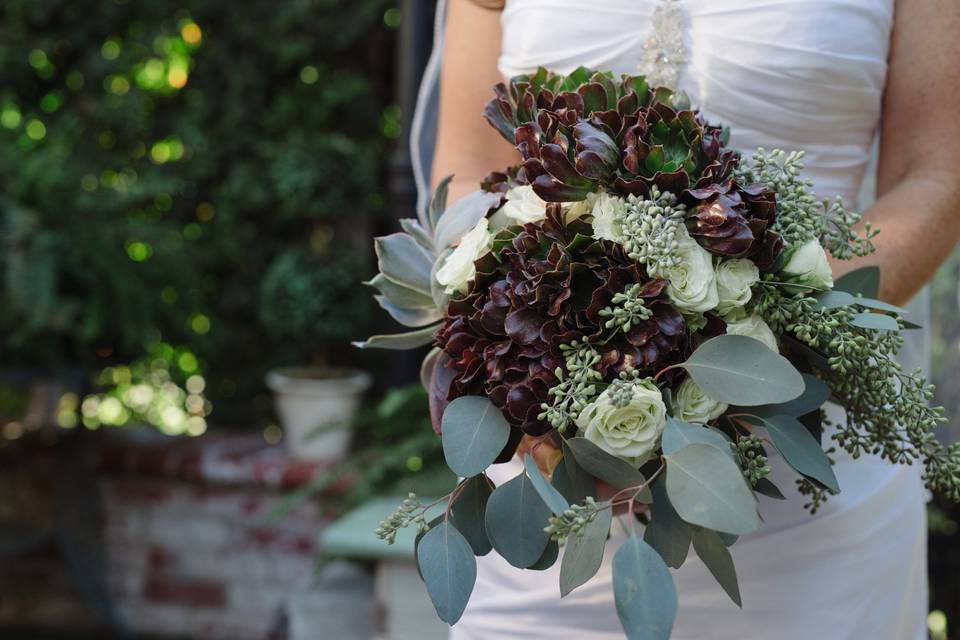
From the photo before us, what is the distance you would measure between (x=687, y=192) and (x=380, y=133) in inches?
127

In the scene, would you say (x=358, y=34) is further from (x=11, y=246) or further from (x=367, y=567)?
(x=367, y=567)

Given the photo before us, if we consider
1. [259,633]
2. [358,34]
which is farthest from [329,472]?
[358,34]

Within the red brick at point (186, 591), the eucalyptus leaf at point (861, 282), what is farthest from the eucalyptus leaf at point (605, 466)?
the red brick at point (186, 591)

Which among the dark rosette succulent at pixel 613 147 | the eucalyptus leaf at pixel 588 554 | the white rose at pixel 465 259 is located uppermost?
the dark rosette succulent at pixel 613 147

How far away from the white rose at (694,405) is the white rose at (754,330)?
7 cm

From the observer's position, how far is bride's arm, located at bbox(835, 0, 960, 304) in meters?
1.25

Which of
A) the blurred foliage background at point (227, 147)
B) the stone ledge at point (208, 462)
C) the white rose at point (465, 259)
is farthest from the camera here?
the blurred foliage background at point (227, 147)

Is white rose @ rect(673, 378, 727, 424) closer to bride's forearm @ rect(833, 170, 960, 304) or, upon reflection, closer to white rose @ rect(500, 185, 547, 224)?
white rose @ rect(500, 185, 547, 224)

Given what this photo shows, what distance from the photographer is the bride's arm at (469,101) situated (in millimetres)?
1453

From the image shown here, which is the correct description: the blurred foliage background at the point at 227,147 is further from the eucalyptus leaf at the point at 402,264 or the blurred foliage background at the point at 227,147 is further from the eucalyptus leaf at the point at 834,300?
the eucalyptus leaf at the point at 834,300

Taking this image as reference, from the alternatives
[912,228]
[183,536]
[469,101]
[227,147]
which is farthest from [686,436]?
[227,147]

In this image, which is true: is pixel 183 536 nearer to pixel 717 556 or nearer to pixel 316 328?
pixel 316 328

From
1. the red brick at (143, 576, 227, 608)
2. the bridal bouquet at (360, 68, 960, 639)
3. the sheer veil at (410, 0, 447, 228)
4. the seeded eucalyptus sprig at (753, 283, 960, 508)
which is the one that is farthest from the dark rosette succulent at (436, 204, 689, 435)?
the red brick at (143, 576, 227, 608)

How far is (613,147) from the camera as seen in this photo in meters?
0.97
